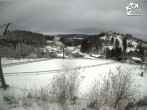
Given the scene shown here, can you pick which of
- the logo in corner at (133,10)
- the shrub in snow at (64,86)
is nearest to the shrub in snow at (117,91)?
the shrub in snow at (64,86)

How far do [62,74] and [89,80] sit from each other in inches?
110

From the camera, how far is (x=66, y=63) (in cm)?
542

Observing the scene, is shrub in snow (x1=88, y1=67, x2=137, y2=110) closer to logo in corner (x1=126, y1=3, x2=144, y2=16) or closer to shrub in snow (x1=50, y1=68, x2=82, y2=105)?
shrub in snow (x1=50, y1=68, x2=82, y2=105)

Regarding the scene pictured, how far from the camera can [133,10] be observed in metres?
4.11

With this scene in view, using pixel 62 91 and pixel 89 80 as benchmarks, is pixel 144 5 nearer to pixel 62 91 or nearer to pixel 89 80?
pixel 62 91

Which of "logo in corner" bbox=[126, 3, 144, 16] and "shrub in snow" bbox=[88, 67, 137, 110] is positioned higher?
"logo in corner" bbox=[126, 3, 144, 16]

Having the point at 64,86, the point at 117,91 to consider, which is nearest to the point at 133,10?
the point at 117,91

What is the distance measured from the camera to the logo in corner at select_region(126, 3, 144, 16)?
4.03 metres

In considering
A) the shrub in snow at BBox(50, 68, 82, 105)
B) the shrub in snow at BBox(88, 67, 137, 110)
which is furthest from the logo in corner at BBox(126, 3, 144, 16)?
the shrub in snow at BBox(50, 68, 82, 105)

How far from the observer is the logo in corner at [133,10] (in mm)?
4027

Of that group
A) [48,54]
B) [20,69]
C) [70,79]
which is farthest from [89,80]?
[20,69]

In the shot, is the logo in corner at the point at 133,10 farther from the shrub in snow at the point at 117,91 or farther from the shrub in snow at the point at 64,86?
the shrub in snow at the point at 64,86

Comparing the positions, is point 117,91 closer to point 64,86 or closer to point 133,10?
point 64,86

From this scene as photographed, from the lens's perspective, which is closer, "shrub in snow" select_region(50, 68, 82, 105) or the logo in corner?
the logo in corner
